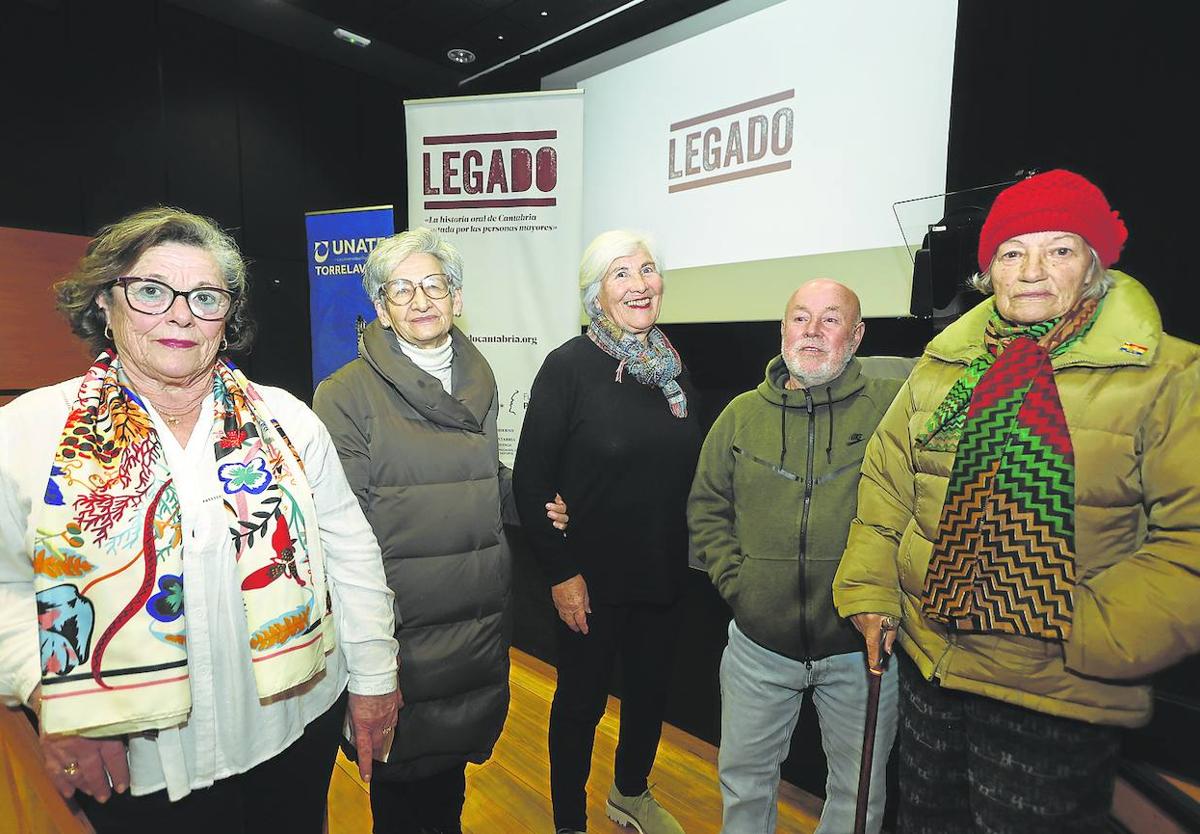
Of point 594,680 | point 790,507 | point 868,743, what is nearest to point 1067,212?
point 790,507

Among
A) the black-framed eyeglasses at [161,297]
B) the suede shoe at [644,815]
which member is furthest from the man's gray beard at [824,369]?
the suede shoe at [644,815]

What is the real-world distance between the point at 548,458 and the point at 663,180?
1.61 m

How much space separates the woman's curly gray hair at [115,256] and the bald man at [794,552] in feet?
3.96

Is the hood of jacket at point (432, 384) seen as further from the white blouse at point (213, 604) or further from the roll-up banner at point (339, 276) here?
the roll-up banner at point (339, 276)

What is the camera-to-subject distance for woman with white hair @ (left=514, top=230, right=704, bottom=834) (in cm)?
163

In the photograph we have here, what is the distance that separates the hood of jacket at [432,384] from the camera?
1.39 meters

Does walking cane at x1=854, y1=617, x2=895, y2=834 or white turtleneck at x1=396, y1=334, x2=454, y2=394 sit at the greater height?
white turtleneck at x1=396, y1=334, x2=454, y2=394

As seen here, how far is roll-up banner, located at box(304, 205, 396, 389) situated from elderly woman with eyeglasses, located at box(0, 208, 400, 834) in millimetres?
2335

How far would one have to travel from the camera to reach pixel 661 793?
210 centimetres

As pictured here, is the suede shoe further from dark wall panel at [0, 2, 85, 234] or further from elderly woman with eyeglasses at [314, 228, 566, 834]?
dark wall panel at [0, 2, 85, 234]

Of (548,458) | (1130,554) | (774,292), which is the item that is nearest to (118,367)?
(548,458)

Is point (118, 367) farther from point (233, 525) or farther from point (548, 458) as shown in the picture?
point (548, 458)

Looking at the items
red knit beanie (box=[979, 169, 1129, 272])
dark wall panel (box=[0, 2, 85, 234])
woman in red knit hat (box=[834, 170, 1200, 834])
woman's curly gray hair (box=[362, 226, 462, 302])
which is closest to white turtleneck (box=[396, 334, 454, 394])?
woman's curly gray hair (box=[362, 226, 462, 302])

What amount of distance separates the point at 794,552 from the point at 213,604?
1.19 m
